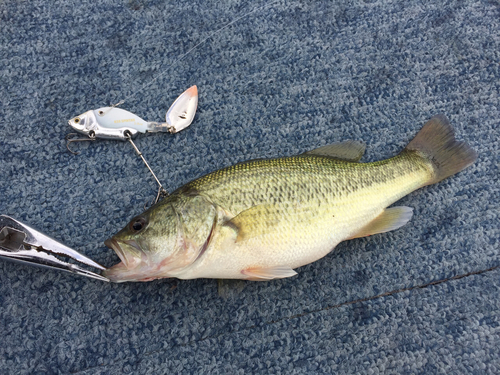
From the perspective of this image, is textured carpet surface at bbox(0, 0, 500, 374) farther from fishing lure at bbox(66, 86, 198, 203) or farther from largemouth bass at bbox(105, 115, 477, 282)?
largemouth bass at bbox(105, 115, 477, 282)

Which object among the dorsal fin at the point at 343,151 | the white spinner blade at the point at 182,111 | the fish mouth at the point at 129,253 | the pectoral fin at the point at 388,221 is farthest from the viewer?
the white spinner blade at the point at 182,111

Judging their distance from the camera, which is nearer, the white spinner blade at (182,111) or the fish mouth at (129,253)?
the fish mouth at (129,253)

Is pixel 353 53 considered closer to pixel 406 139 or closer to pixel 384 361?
pixel 406 139

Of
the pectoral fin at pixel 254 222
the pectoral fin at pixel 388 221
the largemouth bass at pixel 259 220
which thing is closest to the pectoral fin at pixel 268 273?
the largemouth bass at pixel 259 220

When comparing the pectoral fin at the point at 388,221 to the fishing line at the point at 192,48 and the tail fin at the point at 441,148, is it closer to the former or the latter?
the tail fin at the point at 441,148

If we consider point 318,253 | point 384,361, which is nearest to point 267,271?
point 318,253

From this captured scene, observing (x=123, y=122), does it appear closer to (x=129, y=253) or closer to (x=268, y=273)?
(x=129, y=253)

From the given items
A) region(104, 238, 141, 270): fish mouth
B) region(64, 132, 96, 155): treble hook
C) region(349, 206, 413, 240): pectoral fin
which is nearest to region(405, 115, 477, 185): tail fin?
region(349, 206, 413, 240): pectoral fin

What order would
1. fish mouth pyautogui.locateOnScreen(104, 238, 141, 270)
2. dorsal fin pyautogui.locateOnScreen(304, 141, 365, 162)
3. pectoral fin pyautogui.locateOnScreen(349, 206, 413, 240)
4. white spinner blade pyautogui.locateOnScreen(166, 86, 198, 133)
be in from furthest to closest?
white spinner blade pyautogui.locateOnScreen(166, 86, 198, 133) → dorsal fin pyautogui.locateOnScreen(304, 141, 365, 162) → pectoral fin pyautogui.locateOnScreen(349, 206, 413, 240) → fish mouth pyautogui.locateOnScreen(104, 238, 141, 270)
